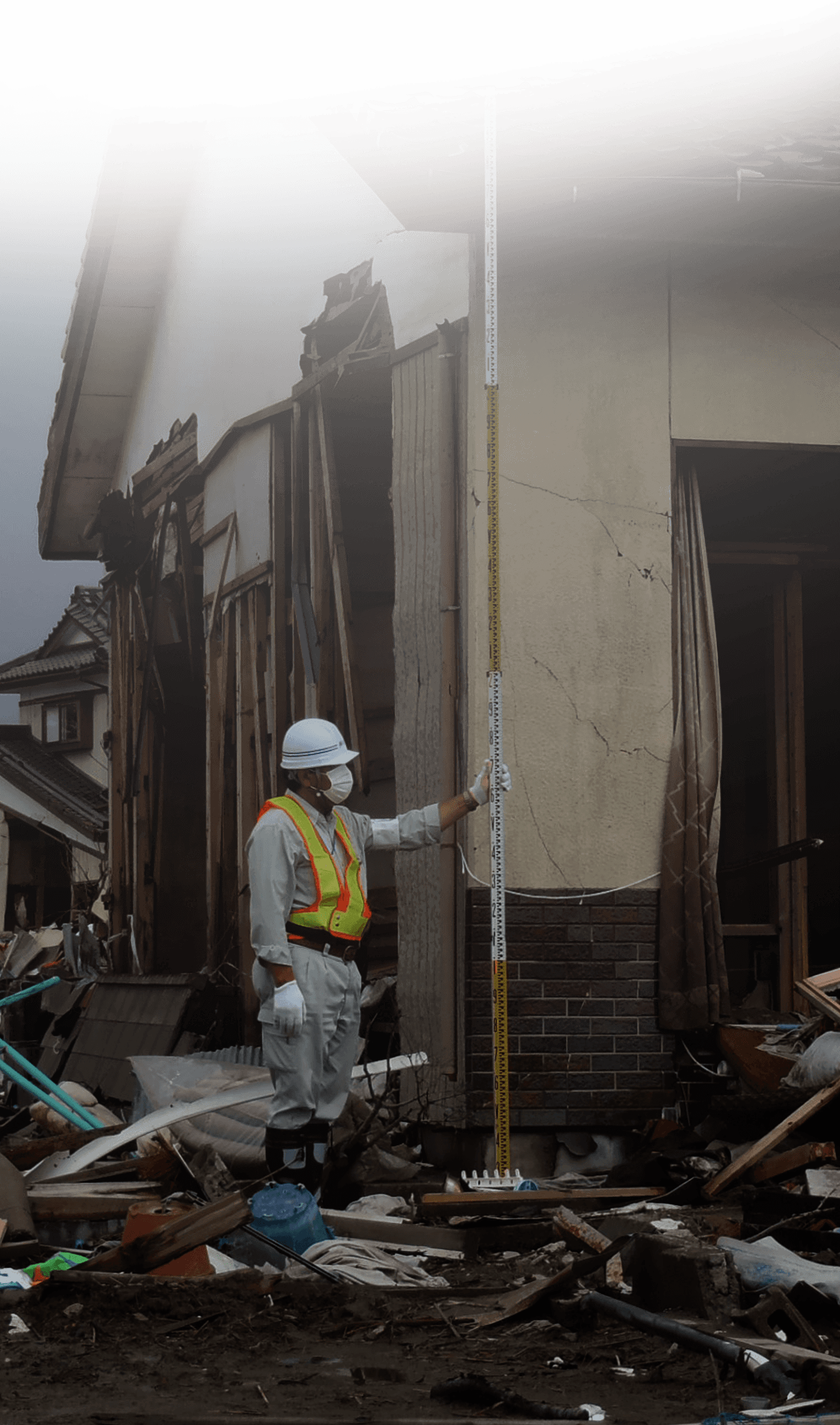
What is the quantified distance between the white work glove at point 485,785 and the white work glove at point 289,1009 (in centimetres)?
114

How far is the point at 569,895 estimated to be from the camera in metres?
7.59

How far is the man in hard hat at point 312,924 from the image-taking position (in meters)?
6.35

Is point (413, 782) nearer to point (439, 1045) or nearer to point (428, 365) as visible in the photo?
point (439, 1045)

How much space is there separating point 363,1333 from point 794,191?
17.9 feet

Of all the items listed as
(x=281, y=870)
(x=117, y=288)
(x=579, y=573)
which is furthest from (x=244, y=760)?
(x=117, y=288)

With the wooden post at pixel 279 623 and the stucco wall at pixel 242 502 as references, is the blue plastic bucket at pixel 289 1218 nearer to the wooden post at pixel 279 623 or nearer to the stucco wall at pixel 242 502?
the wooden post at pixel 279 623

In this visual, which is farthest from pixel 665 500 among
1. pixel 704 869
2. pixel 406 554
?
pixel 704 869

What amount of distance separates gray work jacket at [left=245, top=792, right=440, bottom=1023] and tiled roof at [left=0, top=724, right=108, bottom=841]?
24.7 metres

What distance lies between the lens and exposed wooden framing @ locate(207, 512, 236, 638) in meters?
10.9

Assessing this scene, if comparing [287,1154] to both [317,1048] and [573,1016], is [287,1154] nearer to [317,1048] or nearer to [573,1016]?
[317,1048]

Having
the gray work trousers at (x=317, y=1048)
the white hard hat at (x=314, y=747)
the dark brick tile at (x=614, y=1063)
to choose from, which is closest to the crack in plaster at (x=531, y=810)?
the dark brick tile at (x=614, y=1063)

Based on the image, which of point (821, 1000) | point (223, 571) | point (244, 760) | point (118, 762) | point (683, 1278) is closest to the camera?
point (683, 1278)

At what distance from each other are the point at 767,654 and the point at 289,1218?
450 cm

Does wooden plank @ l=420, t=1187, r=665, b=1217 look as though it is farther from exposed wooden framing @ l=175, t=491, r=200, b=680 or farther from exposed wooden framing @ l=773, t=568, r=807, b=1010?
exposed wooden framing @ l=175, t=491, r=200, b=680
